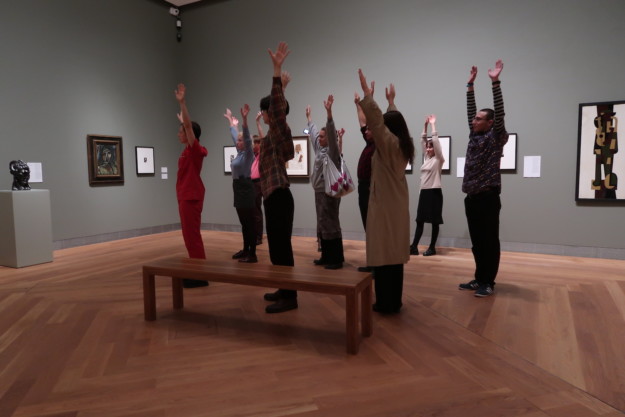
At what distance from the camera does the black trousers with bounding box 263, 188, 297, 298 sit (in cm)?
364

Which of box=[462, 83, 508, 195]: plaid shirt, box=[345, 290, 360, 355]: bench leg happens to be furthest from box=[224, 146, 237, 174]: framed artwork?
box=[345, 290, 360, 355]: bench leg

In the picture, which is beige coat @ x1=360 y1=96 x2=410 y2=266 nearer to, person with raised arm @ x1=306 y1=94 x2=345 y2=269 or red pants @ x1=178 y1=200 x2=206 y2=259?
person with raised arm @ x1=306 y1=94 x2=345 y2=269

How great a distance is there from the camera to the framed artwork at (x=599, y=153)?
19.5 feet

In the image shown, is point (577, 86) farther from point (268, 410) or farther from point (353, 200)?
point (268, 410)

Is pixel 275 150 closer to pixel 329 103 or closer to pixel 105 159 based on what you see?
pixel 329 103

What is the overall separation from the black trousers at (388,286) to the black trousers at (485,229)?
1.13 m

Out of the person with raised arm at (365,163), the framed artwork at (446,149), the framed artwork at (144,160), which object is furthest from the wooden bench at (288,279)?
the framed artwork at (144,160)

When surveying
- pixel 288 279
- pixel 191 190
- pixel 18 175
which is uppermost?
pixel 18 175

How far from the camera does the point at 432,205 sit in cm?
650

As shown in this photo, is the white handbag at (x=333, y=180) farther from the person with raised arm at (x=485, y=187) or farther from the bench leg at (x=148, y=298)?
the bench leg at (x=148, y=298)

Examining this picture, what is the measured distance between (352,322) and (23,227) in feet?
16.7

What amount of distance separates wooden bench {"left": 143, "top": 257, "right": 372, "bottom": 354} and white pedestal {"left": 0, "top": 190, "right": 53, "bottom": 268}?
3211 mm

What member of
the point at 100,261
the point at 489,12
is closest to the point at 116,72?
the point at 100,261

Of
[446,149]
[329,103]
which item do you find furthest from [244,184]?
[446,149]
